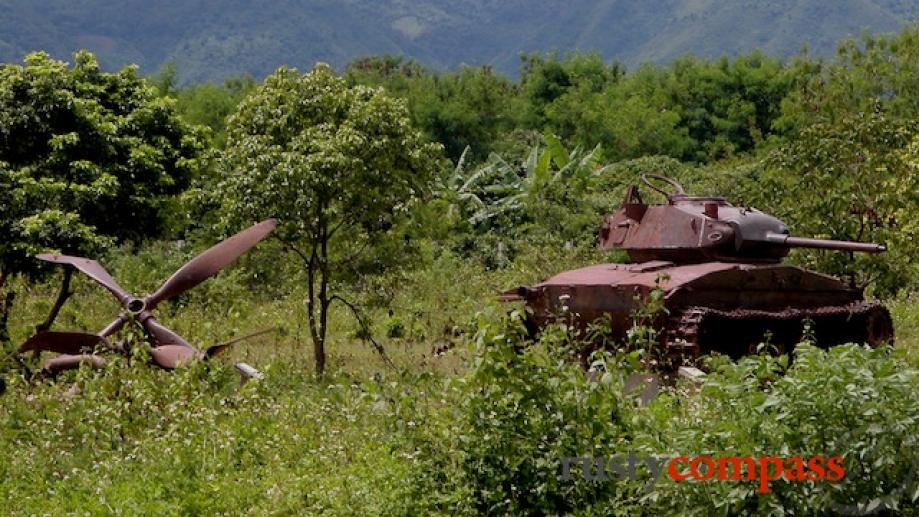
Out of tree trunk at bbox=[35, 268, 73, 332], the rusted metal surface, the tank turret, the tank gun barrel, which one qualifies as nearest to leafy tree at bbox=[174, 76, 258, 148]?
tree trunk at bbox=[35, 268, 73, 332]

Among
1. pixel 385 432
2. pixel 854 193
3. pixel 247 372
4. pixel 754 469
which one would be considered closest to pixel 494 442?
pixel 385 432

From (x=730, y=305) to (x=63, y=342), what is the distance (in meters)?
6.77

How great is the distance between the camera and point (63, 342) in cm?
1394

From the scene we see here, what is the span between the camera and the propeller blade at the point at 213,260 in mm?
14266

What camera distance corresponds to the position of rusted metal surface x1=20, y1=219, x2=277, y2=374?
531 inches

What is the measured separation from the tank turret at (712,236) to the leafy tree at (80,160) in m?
6.65

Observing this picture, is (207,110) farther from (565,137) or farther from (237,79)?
(565,137)

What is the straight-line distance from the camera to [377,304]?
1803 centimetres

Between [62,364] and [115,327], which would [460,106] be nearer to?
[115,327]

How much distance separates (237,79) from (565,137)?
553 inches

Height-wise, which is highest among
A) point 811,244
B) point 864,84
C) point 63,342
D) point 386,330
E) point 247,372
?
point 864,84

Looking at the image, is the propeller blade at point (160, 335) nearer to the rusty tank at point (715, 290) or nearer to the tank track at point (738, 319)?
the rusty tank at point (715, 290)

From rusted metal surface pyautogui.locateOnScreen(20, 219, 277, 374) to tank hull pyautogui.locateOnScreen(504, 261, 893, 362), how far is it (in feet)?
10.9

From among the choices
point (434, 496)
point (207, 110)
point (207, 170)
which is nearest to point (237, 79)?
point (207, 110)
